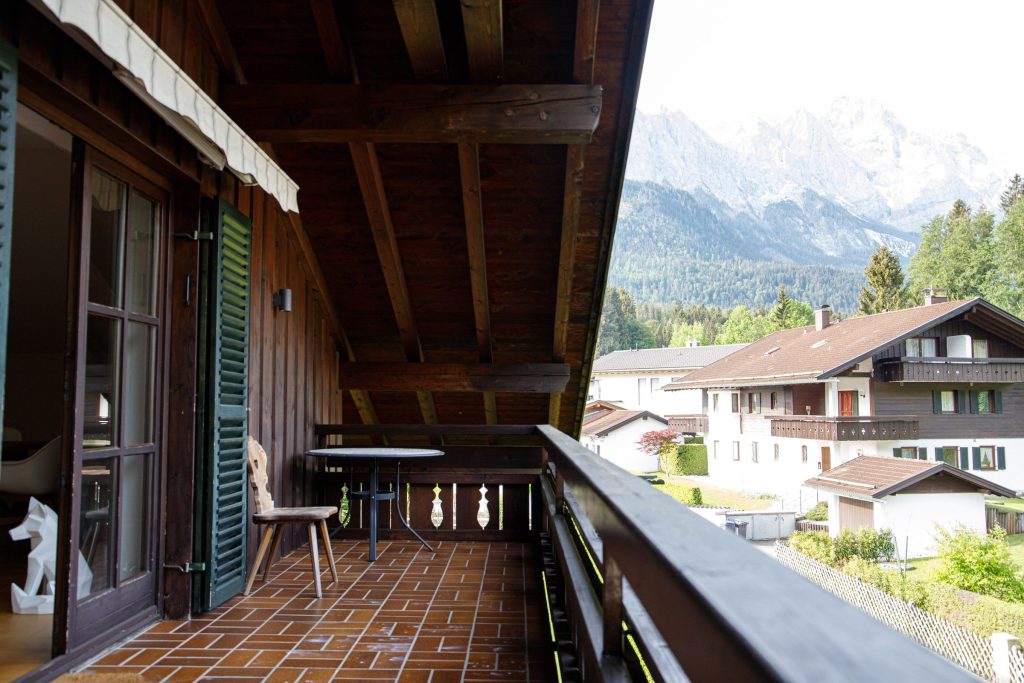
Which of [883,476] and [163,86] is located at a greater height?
[163,86]

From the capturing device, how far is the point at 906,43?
112m

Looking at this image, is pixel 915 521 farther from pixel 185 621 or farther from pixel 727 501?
pixel 185 621

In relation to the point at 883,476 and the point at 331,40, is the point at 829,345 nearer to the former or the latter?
the point at 883,476

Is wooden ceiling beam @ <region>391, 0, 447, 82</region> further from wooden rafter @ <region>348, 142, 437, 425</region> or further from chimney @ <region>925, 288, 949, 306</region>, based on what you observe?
chimney @ <region>925, 288, 949, 306</region>

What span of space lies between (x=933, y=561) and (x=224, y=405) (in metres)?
20.7

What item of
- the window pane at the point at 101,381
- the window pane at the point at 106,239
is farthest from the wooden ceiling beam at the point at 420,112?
the window pane at the point at 101,381

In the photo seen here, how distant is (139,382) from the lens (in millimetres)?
3598

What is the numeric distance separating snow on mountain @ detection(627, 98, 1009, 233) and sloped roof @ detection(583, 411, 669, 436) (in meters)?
88.9

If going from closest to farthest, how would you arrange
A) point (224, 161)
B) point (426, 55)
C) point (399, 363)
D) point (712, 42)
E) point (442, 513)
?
1. point (224, 161)
2. point (426, 55)
3. point (442, 513)
4. point (399, 363)
5. point (712, 42)

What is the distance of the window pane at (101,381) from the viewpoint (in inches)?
125

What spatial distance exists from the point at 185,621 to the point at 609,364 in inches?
1982

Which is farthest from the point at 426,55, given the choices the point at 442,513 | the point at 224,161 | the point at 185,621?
the point at 442,513

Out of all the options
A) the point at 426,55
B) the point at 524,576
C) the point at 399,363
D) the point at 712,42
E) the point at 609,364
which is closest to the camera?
the point at 426,55

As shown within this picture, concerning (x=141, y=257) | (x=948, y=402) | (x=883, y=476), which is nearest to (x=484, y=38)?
(x=141, y=257)
